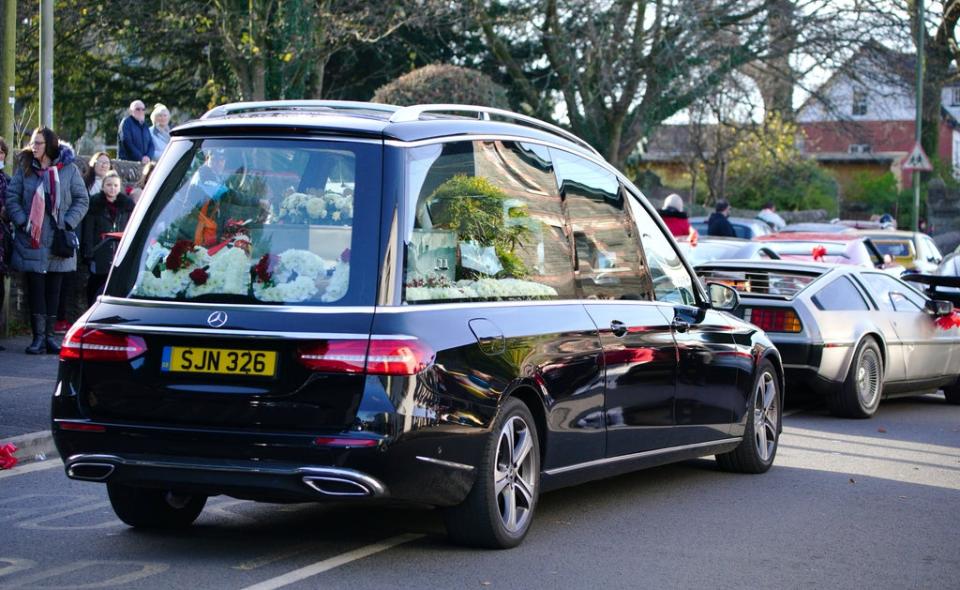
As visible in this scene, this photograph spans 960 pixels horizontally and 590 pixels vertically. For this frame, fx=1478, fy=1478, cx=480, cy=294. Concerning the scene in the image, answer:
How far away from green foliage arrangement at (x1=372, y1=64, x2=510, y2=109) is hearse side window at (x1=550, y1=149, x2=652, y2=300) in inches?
659

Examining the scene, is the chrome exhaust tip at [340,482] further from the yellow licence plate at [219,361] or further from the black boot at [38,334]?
the black boot at [38,334]

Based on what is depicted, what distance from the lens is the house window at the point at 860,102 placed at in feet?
98.3

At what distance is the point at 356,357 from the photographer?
6.09m

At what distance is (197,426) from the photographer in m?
6.22

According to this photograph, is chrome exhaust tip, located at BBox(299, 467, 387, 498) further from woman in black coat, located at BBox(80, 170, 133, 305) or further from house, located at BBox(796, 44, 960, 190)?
house, located at BBox(796, 44, 960, 190)

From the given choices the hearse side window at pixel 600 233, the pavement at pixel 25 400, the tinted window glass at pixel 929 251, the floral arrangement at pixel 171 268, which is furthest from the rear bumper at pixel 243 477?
the tinted window glass at pixel 929 251

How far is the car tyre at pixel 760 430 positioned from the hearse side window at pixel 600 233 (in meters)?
1.65

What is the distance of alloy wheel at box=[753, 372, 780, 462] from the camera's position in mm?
9719

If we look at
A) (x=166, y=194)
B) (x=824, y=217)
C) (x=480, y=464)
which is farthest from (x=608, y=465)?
(x=824, y=217)

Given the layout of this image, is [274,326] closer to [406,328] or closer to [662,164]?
[406,328]

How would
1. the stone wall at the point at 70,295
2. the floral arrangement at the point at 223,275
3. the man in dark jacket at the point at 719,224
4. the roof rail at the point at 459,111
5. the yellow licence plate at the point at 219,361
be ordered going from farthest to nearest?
the man in dark jacket at the point at 719,224
the stone wall at the point at 70,295
the roof rail at the point at 459,111
the floral arrangement at the point at 223,275
the yellow licence plate at the point at 219,361

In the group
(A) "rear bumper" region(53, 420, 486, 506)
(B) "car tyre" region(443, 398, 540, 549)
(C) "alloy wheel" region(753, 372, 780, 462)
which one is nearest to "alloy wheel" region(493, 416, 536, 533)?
(B) "car tyre" region(443, 398, 540, 549)

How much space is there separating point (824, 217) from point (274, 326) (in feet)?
168

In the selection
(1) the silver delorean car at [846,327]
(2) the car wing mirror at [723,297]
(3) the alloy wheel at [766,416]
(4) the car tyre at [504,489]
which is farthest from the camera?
(1) the silver delorean car at [846,327]
